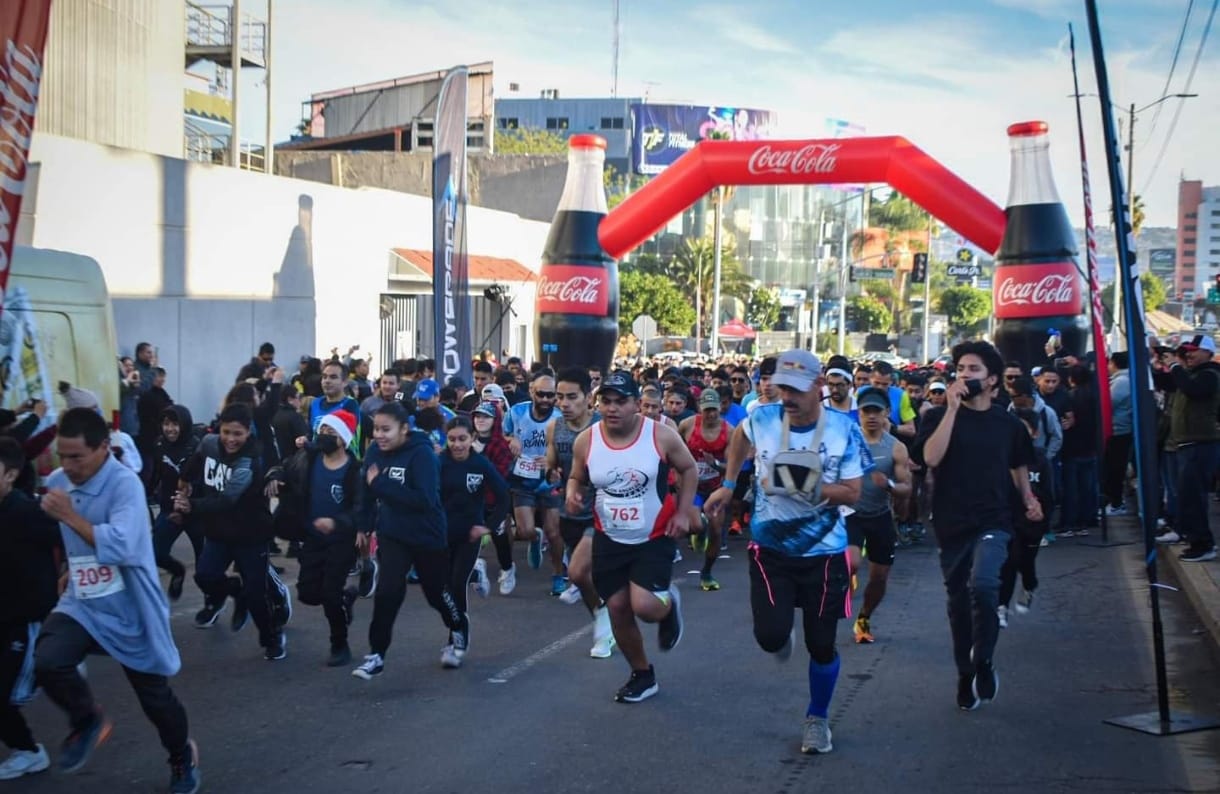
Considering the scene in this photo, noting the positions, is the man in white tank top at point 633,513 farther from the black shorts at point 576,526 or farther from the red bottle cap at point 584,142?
the red bottle cap at point 584,142

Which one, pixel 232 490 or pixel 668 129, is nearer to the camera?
pixel 232 490

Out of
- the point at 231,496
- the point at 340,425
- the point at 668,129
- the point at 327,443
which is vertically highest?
the point at 668,129

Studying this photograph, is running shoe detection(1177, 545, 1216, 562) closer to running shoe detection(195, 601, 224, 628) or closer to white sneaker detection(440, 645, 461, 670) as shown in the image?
white sneaker detection(440, 645, 461, 670)

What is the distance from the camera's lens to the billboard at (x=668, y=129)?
98875mm

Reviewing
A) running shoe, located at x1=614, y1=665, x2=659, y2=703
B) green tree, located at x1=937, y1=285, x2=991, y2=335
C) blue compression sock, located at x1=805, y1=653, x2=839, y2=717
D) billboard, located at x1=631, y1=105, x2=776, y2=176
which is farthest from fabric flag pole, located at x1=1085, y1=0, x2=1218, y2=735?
green tree, located at x1=937, y1=285, x2=991, y2=335

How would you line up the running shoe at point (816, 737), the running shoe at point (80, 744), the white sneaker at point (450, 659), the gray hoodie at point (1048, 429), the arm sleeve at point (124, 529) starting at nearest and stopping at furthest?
1. the arm sleeve at point (124, 529)
2. the running shoe at point (80, 744)
3. the running shoe at point (816, 737)
4. the white sneaker at point (450, 659)
5. the gray hoodie at point (1048, 429)

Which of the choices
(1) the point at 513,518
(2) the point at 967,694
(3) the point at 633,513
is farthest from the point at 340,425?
(2) the point at 967,694

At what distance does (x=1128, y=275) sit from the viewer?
285 inches

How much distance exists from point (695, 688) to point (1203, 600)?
4.43 meters

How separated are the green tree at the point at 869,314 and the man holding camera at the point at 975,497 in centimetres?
9328

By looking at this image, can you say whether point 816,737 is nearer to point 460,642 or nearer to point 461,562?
point 460,642

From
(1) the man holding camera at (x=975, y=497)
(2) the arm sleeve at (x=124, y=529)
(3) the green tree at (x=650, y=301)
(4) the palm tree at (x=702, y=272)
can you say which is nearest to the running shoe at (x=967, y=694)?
(1) the man holding camera at (x=975, y=497)

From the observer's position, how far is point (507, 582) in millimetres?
11516

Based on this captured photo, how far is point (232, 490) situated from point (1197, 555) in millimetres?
8253
